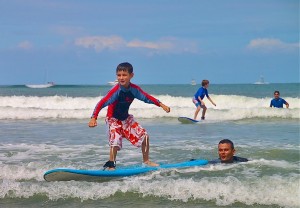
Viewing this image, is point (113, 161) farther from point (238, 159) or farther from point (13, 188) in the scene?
point (238, 159)

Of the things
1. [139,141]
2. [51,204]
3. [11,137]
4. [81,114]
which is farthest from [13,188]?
[81,114]

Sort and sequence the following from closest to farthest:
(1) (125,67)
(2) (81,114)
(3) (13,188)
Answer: (3) (13,188), (1) (125,67), (2) (81,114)

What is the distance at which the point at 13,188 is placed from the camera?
544 cm

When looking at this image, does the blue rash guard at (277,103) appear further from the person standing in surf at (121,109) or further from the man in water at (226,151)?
the person standing in surf at (121,109)

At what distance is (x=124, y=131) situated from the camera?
6.57 metres

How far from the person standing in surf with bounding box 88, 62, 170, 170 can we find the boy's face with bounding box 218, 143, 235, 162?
106 centimetres

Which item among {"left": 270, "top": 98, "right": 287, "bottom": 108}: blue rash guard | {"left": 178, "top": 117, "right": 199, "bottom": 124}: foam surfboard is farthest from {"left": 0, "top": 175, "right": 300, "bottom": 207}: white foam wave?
{"left": 270, "top": 98, "right": 287, "bottom": 108}: blue rash guard

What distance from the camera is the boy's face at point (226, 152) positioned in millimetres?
6676

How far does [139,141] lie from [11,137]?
5.90m

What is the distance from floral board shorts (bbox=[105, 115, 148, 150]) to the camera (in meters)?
6.49

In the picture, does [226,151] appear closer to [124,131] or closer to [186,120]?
[124,131]

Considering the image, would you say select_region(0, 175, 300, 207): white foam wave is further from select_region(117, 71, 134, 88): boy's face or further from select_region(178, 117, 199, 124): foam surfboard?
select_region(178, 117, 199, 124): foam surfboard

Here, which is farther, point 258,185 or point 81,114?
point 81,114

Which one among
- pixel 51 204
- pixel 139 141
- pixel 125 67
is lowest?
pixel 51 204
